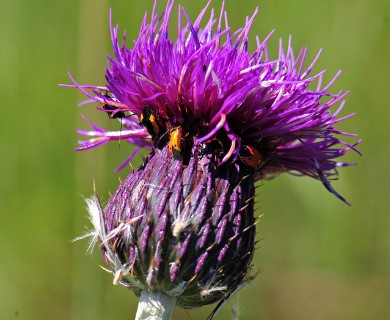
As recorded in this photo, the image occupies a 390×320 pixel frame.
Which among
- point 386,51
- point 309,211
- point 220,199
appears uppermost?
point 386,51

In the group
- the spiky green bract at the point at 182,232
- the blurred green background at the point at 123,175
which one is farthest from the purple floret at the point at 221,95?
the blurred green background at the point at 123,175

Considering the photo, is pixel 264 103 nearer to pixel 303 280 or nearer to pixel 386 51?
pixel 303 280

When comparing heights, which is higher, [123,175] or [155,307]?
[123,175]

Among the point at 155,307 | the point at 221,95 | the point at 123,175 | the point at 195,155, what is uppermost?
the point at 221,95

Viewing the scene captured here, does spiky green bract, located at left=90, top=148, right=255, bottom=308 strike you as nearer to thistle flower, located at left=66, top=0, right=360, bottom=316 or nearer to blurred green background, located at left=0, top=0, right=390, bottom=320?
thistle flower, located at left=66, top=0, right=360, bottom=316

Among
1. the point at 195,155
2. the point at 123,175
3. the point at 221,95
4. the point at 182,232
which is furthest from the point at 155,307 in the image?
the point at 123,175

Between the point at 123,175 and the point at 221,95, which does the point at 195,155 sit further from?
the point at 123,175

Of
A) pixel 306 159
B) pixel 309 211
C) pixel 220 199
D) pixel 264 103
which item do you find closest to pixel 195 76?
pixel 264 103
